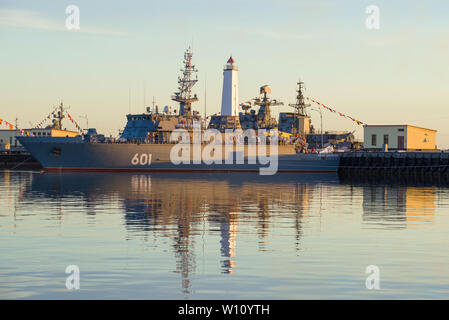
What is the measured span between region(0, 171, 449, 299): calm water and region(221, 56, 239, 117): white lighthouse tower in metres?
60.0

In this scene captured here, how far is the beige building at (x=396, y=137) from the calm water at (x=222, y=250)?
6233cm

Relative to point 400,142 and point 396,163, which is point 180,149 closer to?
point 396,163

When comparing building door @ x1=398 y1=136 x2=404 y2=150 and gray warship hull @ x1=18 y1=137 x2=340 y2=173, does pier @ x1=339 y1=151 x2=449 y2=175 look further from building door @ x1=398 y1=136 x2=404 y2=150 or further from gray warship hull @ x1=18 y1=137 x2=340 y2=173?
gray warship hull @ x1=18 y1=137 x2=340 y2=173

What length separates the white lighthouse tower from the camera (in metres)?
89.1

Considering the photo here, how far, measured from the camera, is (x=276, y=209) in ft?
90.8

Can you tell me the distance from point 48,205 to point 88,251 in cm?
1408

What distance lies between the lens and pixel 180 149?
77000 mm

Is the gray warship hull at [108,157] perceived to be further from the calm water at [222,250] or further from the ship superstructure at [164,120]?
the calm water at [222,250]

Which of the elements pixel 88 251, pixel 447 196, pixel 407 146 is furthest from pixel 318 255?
pixel 407 146

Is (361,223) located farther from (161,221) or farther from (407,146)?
(407,146)

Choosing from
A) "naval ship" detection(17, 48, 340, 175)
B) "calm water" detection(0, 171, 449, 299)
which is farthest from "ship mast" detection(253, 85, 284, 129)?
"calm water" detection(0, 171, 449, 299)

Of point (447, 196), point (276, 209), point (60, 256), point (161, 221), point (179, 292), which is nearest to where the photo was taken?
point (179, 292)

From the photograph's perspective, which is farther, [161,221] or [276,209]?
[276,209]

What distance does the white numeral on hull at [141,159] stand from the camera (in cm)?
7444
